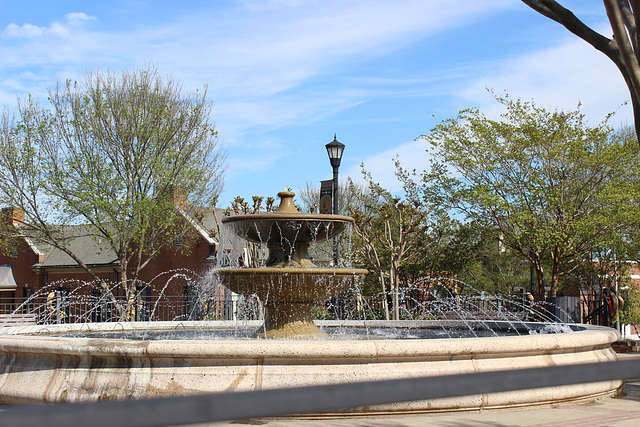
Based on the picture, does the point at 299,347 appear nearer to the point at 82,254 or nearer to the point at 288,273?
the point at 288,273

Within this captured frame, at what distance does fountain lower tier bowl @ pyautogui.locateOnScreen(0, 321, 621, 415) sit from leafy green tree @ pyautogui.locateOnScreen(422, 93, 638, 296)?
14.0 meters

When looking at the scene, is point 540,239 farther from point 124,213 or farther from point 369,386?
point 369,386

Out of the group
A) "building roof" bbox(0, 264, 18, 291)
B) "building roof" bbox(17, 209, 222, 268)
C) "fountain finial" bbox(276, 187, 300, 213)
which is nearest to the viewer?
"fountain finial" bbox(276, 187, 300, 213)

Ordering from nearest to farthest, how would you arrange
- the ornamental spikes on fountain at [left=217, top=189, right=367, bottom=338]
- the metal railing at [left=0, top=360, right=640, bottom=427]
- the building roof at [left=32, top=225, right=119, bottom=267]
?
the metal railing at [left=0, top=360, right=640, bottom=427] → the ornamental spikes on fountain at [left=217, top=189, right=367, bottom=338] → the building roof at [left=32, top=225, right=119, bottom=267]

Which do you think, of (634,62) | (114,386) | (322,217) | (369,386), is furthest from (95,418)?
(322,217)

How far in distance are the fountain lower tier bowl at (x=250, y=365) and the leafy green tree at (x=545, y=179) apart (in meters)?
14.0

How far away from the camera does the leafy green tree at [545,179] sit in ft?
66.6

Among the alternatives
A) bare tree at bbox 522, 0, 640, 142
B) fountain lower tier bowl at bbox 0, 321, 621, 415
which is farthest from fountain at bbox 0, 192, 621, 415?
bare tree at bbox 522, 0, 640, 142

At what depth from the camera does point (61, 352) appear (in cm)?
688

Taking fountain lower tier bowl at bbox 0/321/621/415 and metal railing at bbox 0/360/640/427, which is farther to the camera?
fountain lower tier bowl at bbox 0/321/621/415

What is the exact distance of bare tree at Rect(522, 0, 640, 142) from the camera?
6.45m

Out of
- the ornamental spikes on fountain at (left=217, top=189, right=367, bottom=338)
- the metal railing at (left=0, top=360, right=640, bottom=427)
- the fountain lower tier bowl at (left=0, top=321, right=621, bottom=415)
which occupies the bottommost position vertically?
the fountain lower tier bowl at (left=0, top=321, right=621, bottom=415)

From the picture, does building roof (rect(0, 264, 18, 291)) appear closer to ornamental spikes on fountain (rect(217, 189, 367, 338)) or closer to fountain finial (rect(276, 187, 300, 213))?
ornamental spikes on fountain (rect(217, 189, 367, 338))

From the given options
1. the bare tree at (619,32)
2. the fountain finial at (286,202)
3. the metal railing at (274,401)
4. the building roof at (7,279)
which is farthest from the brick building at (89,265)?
the metal railing at (274,401)
